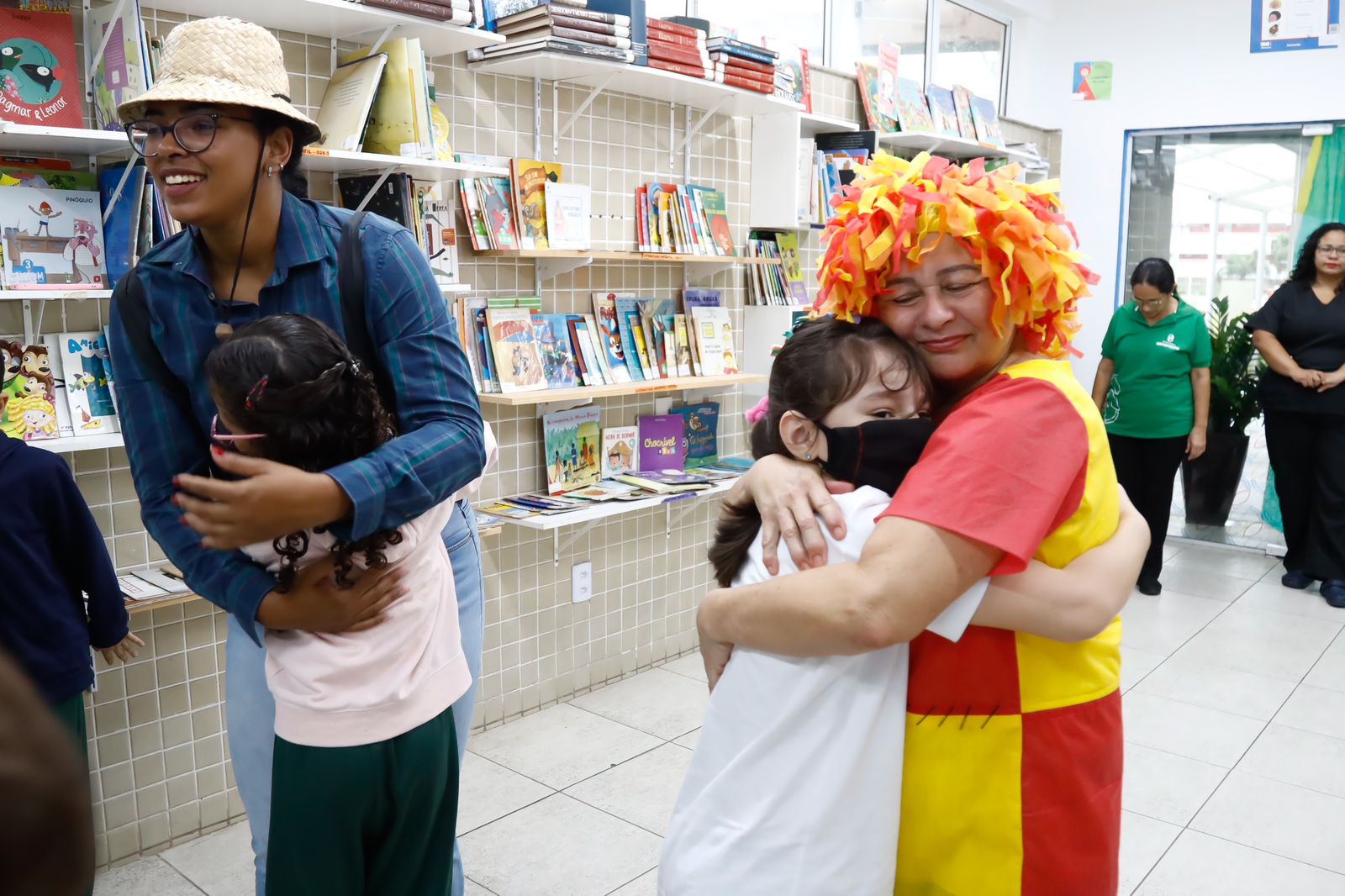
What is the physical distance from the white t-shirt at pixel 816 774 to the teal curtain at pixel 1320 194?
19.7 ft

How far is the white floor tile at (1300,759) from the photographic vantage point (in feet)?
11.1

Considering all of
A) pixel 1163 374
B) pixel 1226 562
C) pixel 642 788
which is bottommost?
pixel 1226 562

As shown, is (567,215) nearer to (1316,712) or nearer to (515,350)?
(515,350)

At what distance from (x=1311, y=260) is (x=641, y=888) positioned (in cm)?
494

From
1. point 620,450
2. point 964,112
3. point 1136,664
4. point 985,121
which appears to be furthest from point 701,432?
point 985,121

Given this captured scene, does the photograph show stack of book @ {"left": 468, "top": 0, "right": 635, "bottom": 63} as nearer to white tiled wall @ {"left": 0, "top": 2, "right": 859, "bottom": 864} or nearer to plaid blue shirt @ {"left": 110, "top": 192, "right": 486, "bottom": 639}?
white tiled wall @ {"left": 0, "top": 2, "right": 859, "bottom": 864}

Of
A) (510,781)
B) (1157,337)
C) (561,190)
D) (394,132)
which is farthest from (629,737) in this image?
(1157,337)

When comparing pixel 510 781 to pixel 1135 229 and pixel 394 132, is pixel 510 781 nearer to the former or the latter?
pixel 394 132

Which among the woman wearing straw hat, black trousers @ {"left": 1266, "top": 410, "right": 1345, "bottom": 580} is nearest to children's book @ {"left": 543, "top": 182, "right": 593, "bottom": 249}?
the woman wearing straw hat

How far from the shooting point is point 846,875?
1147 mm

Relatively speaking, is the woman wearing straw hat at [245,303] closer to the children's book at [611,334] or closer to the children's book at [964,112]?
the children's book at [611,334]

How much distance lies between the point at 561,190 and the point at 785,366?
8.04ft

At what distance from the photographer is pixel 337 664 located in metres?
1.36

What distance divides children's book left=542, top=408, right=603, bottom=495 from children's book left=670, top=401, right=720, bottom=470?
1.60ft
